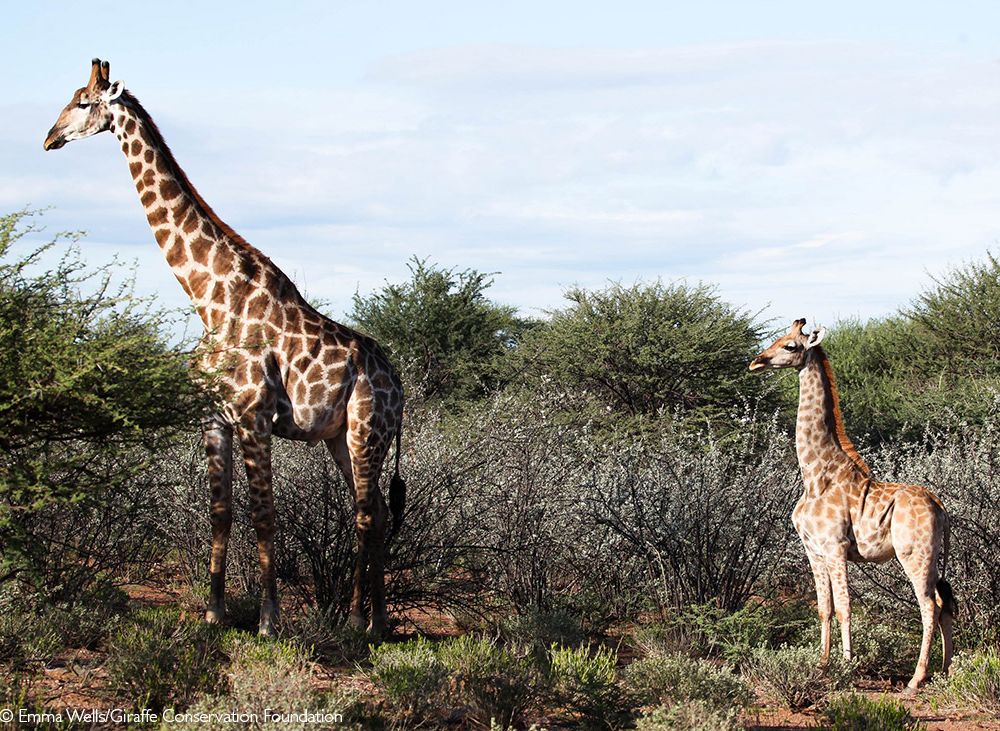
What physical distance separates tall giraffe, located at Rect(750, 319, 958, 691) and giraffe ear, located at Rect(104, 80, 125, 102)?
5204mm

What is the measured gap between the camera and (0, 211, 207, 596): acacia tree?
623cm

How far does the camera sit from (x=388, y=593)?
9789 millimetres

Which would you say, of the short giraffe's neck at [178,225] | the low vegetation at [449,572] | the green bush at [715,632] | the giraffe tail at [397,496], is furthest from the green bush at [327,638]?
the short giraffe's neck at [178,225]

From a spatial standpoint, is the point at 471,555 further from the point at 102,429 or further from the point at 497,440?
the point at 102,429

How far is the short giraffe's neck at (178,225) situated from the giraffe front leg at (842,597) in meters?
4.78

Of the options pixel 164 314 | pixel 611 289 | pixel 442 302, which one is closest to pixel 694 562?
pixel 164 314

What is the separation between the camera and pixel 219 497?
8594mm

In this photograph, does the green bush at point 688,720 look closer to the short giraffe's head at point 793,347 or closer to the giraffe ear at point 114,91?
the short giraffe's head at point 793,347

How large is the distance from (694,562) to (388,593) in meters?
2.50

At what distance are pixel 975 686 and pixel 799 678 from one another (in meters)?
1.12

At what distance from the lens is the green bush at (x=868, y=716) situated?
6.78 meters

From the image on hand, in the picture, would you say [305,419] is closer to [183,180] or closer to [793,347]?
[183,180]

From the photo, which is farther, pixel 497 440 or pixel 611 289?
pixel 611 289

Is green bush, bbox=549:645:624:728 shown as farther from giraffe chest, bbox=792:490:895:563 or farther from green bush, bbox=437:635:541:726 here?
giraffe chest, bbox=792:490:895:563
